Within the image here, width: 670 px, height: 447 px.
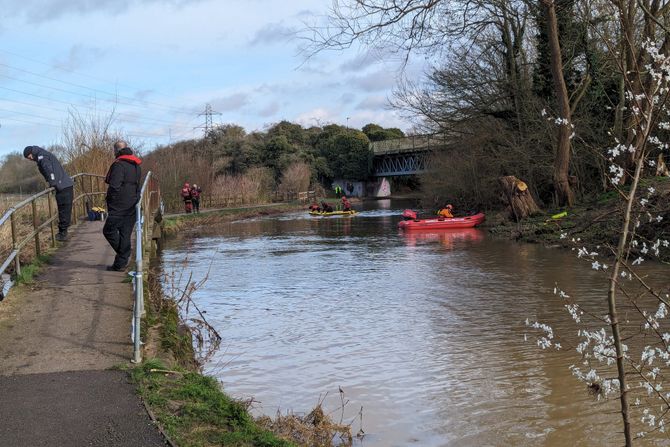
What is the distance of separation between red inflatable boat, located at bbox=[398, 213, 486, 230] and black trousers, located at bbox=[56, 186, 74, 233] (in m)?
16.5

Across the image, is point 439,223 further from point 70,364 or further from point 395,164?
point 395,164

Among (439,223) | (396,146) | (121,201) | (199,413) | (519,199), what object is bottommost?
(199,413)

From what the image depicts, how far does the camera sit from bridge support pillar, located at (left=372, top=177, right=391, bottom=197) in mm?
71938

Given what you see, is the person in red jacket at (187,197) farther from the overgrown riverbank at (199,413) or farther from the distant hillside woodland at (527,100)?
the overgrown riverbank at (199,413)

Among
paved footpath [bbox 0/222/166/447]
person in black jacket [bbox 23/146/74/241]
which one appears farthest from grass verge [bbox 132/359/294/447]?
person in black jacket [bbox 23/146/74/241]

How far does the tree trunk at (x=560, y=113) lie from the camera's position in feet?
67.5

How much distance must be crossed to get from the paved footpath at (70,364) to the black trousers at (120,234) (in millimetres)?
241

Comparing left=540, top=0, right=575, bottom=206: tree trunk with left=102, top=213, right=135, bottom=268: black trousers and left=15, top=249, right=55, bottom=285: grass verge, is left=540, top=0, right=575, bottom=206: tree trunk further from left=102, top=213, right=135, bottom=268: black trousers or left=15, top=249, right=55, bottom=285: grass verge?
left=15, top=249, right=55, bottom=285: grass verge

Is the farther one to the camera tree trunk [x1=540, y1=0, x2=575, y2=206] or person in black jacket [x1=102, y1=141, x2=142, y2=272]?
tree trunk [x1=540, y1=0, x2=575, y2=206]

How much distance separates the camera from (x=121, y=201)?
8445 millimetres

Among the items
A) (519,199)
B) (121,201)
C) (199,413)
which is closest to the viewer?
(199,413)

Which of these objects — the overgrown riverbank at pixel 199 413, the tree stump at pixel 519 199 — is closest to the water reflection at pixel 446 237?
the tree stump at pixel 519 199

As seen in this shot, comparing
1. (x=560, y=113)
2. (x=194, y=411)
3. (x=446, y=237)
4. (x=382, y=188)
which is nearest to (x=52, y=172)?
(x=194, y=411)

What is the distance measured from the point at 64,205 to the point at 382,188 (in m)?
62.4
